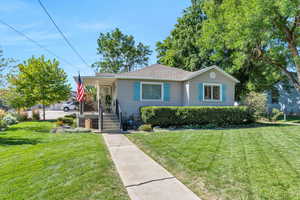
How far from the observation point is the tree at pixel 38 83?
14617mm

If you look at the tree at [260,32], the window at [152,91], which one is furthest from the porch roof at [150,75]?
the tree at [260,32]

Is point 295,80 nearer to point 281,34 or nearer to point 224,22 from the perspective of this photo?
point 281,34

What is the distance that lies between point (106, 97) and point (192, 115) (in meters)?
8.89

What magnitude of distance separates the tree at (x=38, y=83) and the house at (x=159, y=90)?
413 cm

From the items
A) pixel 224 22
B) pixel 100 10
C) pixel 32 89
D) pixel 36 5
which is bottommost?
pixel 32 89

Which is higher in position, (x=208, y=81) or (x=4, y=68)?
(x=4, y=68)

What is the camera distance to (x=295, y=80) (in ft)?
52.0

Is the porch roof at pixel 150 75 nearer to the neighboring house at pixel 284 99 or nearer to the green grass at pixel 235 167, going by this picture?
the green grass at pixel 235 167

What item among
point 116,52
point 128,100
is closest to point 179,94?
point 128,100

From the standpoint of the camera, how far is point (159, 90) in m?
13.1

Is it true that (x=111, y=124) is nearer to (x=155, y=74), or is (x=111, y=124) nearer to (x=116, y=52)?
(x=155, y=74)

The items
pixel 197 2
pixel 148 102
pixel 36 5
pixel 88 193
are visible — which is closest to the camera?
pixel 88 193

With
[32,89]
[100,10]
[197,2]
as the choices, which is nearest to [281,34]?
[197,2]

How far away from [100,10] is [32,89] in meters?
9.45
